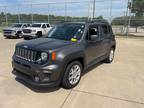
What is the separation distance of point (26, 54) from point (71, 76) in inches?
51.6

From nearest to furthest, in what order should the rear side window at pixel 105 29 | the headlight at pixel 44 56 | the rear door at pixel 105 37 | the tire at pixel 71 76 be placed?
1. the headlight at pixel 44 56
2. the tire at pixel 71 76
3. the rear door at pixel 105 37
4. the rear side window at pixel 105 29

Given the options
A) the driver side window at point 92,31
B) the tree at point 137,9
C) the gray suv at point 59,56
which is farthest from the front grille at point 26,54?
the tree at point 137,9

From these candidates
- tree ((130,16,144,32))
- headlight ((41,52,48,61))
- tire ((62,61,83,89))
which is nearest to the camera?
headlight ((41,52,48,61))

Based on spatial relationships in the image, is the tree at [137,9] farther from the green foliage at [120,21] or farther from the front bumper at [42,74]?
the front bumper at [42,74]

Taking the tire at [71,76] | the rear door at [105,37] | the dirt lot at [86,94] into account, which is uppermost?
the rear door at [105,37]

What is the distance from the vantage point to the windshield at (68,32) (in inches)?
167

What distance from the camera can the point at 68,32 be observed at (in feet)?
14.7

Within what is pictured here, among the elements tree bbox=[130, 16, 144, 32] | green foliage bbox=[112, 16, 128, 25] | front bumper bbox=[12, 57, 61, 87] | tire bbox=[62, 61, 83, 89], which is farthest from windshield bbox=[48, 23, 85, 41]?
tree bbox=[130, 16, 144, 32]

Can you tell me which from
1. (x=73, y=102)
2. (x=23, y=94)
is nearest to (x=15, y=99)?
(x=23, y=94)

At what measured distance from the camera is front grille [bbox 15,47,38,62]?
134 inches

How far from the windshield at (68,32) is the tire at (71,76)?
2.65ft

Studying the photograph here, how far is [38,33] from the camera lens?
570 inches

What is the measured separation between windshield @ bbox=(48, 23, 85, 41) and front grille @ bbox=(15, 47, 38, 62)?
3.86 feet

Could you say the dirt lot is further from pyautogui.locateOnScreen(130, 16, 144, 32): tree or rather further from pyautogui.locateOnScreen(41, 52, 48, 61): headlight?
pyautogui.locateOnScreen(130, 16, 144, 32): tree
